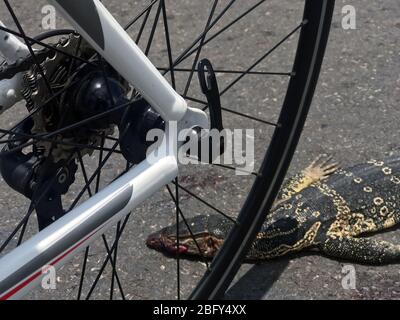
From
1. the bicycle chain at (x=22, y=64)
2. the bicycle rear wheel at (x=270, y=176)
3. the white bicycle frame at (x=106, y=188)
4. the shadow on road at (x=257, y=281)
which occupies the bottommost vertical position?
the shadow on road at (x=257, y=281)

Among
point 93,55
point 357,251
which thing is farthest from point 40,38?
point 357,251

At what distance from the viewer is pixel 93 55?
228cm

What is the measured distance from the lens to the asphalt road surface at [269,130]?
3223 millimetres

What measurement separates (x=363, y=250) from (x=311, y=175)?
591mm

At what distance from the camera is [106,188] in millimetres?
2088

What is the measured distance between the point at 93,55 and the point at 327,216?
1.93m

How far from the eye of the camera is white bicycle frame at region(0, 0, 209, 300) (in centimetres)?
189

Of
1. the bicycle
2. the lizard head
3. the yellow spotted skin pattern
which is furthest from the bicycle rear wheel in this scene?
the yellow spotted skin pattern

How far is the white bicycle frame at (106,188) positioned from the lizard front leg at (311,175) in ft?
5.24

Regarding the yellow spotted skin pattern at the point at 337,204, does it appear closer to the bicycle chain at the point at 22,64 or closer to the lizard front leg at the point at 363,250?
the lizard front leg at the point at 363,250

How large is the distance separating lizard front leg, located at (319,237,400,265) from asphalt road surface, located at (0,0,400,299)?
0.13 feet

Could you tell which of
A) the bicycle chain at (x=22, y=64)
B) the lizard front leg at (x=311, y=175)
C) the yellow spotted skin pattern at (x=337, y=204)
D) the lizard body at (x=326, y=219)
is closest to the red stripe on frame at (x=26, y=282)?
the bicycle chain at (x=22, y=64)

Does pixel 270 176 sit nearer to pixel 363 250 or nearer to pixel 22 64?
pixel 363 250

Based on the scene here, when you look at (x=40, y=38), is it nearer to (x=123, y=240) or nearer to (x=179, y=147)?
(x=179, y=147)
